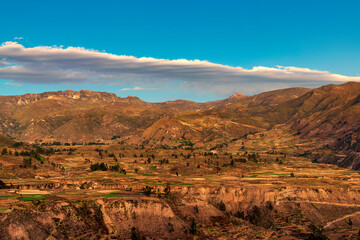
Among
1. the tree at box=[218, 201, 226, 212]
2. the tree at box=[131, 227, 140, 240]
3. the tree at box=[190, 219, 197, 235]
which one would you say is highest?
A: the tree at box=[131, 227, 140, 240]

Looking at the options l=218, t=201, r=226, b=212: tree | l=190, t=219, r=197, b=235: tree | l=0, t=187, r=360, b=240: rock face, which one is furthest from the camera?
l=218, t=201, r=226, b=212: tree

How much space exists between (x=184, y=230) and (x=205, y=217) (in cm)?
1342

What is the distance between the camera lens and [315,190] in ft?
431

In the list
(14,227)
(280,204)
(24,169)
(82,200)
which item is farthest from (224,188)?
(24,169)

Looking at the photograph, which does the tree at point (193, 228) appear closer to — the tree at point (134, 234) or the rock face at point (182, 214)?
the rock face at point (182, 214)

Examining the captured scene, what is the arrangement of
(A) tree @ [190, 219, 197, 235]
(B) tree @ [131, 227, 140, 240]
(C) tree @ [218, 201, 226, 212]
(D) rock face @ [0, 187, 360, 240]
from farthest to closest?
(C) tree @ [218, 201, 226, 212] < (A) tree @ [190, 219, 197, 235] < (B) tree @ [131, 227, 140, 240] < (D) rock face @ [0, 187, 360, 240]

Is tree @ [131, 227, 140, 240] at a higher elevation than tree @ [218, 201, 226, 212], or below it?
higher

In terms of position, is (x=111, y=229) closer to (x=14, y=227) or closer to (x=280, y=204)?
(x=14, y=227)

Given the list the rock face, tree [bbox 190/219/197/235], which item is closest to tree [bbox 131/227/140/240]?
the rock face

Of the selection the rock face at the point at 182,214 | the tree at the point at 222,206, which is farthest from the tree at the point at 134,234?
the tree at the point at 222,206

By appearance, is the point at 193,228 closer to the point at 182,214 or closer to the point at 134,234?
the point at 182,214

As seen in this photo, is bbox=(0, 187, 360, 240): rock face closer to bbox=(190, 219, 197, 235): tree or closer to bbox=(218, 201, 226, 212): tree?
bbox=(218, 201, 226, 212): tree

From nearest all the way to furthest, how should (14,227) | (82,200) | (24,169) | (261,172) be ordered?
(14,227) → (82,200) → (24,169) → (261,172)

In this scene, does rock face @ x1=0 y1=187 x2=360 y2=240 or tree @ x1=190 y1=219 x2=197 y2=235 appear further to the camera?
tree @ x1=190 y1=219 x2=197 y2=235
